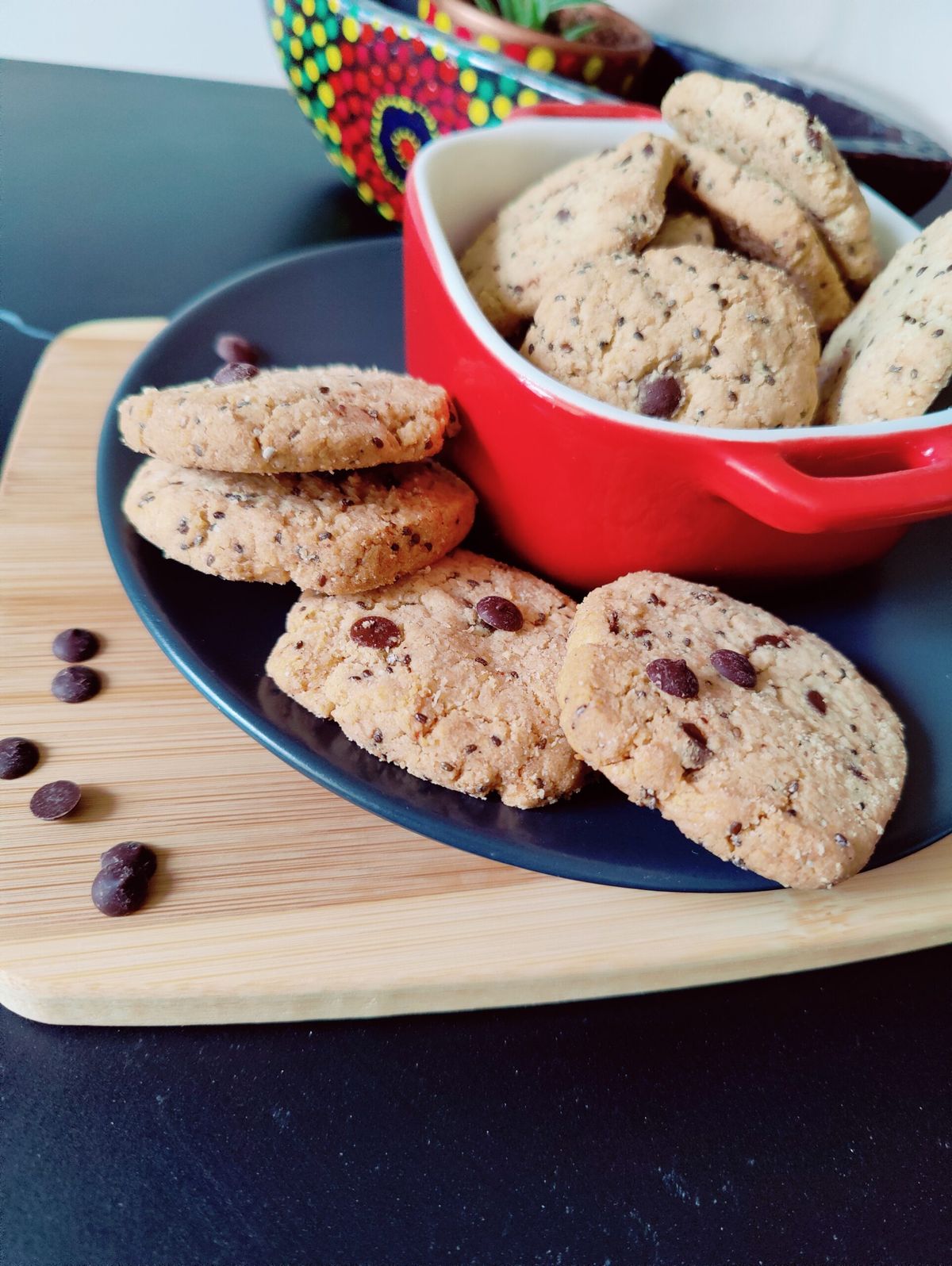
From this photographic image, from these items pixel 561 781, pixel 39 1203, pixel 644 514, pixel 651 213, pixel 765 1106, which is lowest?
pixel 39 1203

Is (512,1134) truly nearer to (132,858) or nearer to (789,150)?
(132,858)

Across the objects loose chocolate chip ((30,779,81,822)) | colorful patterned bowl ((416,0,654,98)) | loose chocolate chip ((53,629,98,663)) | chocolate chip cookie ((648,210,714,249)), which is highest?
colorful patterned bowl ((416,0,654,98))

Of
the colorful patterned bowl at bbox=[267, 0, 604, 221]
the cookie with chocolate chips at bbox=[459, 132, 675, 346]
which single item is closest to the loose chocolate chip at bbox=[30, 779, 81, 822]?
the cookie with chocolate chips at bbox=[459, 132, 675, 346]

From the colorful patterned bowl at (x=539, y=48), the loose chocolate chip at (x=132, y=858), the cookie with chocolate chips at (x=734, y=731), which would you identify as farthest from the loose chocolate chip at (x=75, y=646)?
the colorful patterned bowl at (x=539, y=48)

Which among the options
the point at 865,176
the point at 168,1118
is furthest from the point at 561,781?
the point at 865,176

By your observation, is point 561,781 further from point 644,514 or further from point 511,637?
point 644,514

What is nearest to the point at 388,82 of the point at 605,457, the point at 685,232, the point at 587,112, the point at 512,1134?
the point at 587,112

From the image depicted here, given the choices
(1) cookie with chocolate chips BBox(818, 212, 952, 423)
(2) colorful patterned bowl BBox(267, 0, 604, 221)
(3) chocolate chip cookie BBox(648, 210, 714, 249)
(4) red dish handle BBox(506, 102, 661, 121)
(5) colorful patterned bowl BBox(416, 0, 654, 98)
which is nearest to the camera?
(1) cookie with chocolate chips BBox(818, 212, 952, 423)

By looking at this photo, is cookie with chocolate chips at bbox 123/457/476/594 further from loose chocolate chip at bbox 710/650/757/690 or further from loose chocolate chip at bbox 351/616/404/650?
loose chocolate chip at bbox 710/650/757/690
